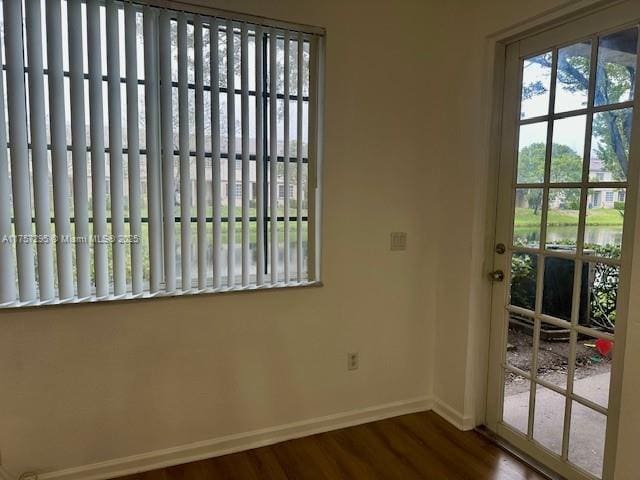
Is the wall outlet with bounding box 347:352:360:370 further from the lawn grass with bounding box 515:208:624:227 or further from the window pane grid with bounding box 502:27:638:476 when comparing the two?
the lawn grass with bounding box 515:208:624:227

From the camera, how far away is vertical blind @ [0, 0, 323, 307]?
5.56 ft

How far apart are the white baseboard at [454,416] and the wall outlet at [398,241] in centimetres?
98

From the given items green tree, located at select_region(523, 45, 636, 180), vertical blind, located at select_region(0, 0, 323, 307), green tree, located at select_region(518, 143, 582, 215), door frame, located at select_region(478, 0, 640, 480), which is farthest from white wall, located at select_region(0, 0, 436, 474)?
green tree, located at select_region(523, 45, 636, 180)

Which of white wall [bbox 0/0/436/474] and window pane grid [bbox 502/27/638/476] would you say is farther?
white wall [bbox 0/0/436/474]

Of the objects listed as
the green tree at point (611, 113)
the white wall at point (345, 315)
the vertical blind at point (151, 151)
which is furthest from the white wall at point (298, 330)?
the green tree at point (611, 113)

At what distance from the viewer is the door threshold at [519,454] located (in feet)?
6.43

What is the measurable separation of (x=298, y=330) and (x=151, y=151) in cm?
114

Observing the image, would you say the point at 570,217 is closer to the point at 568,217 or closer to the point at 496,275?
the point at 568,217

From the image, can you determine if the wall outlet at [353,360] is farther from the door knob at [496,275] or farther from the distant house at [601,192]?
the distant house at [601,192]

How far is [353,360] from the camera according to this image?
2.37 metres

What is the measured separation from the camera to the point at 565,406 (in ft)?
6.30

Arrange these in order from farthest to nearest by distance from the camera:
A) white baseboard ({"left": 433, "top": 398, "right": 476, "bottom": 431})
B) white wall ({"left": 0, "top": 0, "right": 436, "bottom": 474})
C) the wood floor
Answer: white baseboard ({"left": 433, "top": 398, "right": 476, "bottom": 431}) < the wood floor < white wall ({"left": 0, "top": 0, "right": 436, "bottom": 474})

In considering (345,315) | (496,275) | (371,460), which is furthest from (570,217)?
(371,460)

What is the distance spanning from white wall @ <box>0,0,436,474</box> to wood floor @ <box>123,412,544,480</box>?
0.14 metres
